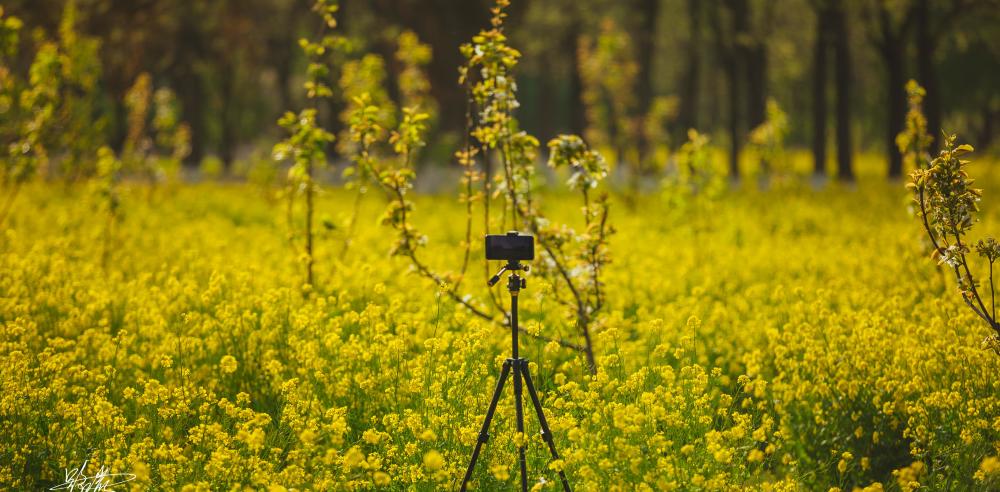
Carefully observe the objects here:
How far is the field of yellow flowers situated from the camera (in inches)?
201

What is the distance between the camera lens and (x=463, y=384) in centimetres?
589

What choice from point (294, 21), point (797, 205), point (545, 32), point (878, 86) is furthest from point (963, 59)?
point (294, 21)

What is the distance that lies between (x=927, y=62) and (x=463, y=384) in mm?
21214

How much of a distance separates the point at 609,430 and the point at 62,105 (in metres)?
13.5

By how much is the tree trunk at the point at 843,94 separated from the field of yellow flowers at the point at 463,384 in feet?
48.8

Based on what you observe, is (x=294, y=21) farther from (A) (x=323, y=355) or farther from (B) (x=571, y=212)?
(A) (x=323, y=355)

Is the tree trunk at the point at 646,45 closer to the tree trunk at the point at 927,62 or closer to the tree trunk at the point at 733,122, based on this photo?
the tree trunk at the point at 733,122

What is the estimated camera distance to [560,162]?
6.69 m

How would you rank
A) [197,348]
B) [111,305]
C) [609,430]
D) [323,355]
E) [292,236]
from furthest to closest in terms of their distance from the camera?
[292,236], [111,305], [197,348], [323,355], [609,430]

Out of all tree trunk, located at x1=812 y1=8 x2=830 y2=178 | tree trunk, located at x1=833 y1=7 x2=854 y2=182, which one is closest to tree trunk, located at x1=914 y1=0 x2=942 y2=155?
tree trunk, located at x1=833 y1=7 x2=854 y2=182

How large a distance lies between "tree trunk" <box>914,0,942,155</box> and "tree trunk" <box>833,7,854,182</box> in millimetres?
1710

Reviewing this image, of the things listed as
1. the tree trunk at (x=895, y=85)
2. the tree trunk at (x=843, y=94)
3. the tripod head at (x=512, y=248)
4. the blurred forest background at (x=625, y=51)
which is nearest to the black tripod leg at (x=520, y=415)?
the tripod head at (x=512, y=248)

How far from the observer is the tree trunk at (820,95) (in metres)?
25.7

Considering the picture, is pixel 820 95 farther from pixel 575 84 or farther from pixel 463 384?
pixel 463 384
